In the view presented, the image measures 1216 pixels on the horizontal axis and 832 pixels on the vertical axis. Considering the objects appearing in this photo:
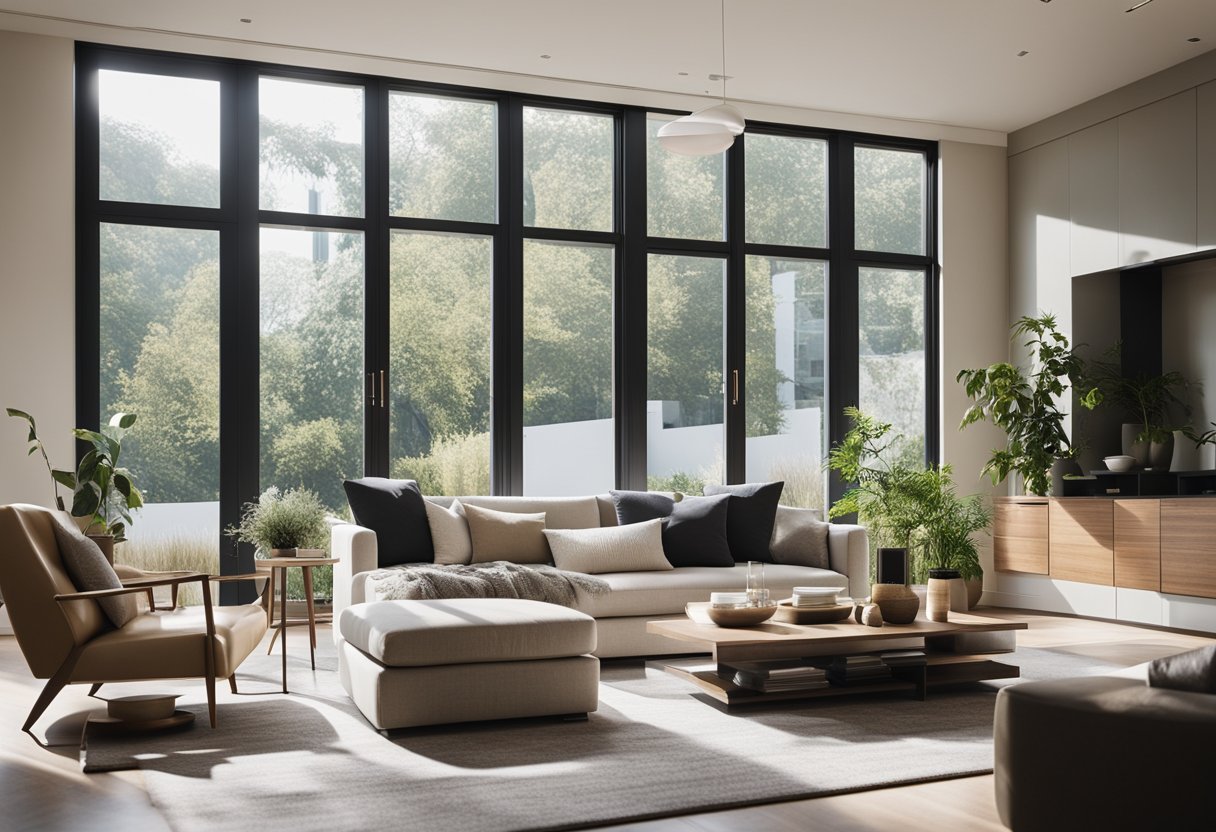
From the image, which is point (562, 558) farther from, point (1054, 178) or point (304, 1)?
point (1054, 178)

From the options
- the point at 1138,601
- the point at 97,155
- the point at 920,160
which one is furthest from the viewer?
the point at 920,160

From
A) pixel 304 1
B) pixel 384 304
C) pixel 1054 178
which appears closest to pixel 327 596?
pixel 384 304

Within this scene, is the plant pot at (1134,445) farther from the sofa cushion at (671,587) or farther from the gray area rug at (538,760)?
the gray area rug at (538,760)

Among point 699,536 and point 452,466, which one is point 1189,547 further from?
point 452,466

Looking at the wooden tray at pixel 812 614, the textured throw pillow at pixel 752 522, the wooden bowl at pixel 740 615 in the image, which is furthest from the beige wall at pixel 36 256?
the wooden tray at pixel 812 614

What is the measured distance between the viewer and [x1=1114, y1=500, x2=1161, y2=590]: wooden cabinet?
687 centimetres

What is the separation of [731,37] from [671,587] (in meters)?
3.37

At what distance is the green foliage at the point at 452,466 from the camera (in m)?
7.12

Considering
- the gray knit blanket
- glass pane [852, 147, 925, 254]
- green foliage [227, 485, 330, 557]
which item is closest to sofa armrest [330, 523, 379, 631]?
the gray knit blanket

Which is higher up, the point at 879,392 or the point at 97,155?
the point at 97,155

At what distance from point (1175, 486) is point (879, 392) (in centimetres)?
213

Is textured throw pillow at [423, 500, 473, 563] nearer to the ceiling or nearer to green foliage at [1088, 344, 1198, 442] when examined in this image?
the ceiling

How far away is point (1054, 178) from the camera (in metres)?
8.22

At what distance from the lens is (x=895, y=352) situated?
335 inches
